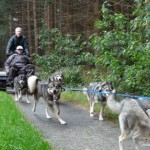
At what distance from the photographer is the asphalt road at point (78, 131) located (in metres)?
6.95

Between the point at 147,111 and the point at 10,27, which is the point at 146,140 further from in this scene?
the point at 10,27

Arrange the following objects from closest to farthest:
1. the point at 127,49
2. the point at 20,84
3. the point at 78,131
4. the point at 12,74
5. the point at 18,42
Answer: the point at 78,131, the point at 127,49, the point at 20,84, the point at 12,74, the point at 18,42

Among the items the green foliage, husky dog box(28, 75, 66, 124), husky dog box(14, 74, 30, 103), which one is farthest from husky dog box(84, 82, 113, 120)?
husky dog box(14, 74, 30, 103)

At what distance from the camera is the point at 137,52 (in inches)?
324

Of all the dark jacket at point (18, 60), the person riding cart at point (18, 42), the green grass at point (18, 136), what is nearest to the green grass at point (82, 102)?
the dark jacket at point (18, 60)

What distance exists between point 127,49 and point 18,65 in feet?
17.2

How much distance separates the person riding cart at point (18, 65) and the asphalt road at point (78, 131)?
211 cm

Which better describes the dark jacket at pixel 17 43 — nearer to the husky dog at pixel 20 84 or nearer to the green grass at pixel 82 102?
the husky dog at pixel 20 84

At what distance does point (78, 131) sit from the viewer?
322 inches

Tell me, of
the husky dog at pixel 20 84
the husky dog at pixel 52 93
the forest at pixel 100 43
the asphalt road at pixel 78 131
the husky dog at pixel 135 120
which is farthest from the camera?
the husky dog at pixel 20 84

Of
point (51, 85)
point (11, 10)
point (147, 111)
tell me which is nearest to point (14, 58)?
point (51, 85)

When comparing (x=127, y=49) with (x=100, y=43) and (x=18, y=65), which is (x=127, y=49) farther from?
(x=18, y=65)

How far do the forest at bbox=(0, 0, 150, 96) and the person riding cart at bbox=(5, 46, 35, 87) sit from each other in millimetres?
1951

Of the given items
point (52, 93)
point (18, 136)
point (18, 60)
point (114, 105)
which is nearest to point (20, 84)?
point (18, 60)
